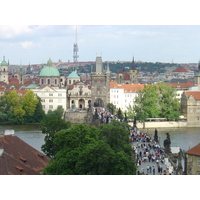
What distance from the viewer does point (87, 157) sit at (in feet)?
72.6

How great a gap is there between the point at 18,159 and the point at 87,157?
10.4 ft

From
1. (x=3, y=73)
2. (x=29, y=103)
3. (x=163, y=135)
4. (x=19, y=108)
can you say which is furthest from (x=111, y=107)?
(x=3, y=73)

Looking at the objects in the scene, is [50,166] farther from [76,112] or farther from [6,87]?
[6,87]

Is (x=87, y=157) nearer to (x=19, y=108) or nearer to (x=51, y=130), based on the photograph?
(x=51, y=130)

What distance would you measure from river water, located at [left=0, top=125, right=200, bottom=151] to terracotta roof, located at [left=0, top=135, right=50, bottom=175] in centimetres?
1201

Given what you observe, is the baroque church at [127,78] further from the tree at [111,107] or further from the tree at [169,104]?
the tree at [169,104]

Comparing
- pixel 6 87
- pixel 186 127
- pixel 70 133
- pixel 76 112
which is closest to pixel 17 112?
pixel 76 112

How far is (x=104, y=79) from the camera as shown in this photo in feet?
234

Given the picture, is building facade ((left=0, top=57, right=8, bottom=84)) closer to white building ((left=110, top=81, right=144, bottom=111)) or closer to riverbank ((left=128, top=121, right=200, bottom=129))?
white building ((left=110, top=81, right=144, bottom=111))

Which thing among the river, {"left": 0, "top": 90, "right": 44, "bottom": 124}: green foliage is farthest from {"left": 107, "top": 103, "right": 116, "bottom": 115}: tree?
the river

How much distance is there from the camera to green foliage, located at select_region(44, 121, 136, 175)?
70.7ft

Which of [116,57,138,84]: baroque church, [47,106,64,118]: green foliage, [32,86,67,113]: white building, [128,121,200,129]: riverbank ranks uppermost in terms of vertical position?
[116,57,138,84]: baroque church

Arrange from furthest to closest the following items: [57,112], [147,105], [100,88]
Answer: [100,88] → [57,112] → [147,105]

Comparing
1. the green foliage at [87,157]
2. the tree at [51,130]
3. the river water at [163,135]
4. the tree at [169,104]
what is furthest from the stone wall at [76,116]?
the green foliage at [87,157]
